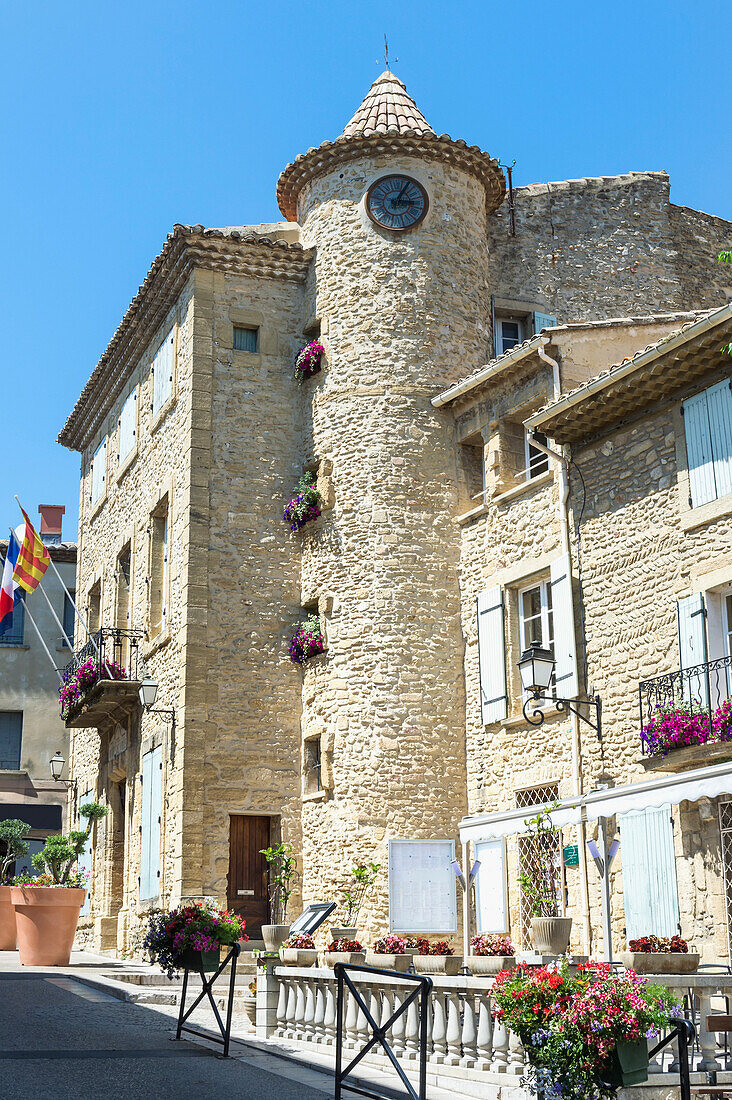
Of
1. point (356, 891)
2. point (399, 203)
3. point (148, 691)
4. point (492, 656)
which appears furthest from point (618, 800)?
point (399, 203)

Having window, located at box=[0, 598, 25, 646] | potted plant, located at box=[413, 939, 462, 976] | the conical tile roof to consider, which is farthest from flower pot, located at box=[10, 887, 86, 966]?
window, located at box=[0, 598, 25, 646]

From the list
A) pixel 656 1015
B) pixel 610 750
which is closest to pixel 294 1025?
pixel 610 750

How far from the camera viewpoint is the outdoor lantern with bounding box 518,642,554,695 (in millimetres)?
14117

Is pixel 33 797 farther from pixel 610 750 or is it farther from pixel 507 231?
pixel 610 750

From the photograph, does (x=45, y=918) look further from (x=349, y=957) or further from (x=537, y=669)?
(x=537, y=669)

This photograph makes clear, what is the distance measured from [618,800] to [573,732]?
193cm

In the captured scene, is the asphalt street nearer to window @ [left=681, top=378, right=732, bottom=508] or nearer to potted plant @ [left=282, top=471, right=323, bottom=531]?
window @ [left=681, top=378, right=732, bottom=508]

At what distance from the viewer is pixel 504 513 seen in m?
16.7

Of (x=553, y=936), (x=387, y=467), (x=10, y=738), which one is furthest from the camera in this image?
(x=10, y=738)

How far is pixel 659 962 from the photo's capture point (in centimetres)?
885

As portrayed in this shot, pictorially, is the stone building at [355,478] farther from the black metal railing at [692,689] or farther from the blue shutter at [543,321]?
the black metal railing at [692,689]

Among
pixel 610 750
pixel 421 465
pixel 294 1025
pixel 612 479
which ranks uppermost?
pixel 421 465

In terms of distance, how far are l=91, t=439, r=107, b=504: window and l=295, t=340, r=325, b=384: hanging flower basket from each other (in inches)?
294

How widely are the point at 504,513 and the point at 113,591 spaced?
9573mm
